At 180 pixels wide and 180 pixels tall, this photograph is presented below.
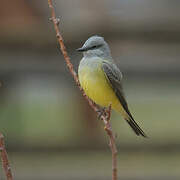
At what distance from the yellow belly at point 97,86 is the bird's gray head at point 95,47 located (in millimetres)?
101

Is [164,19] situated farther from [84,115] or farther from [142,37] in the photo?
[84,115]

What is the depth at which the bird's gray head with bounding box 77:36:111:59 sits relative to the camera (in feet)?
9.07

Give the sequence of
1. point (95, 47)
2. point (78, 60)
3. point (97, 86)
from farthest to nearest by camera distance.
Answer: point (78, 60) < point (97, 86) < point (95, 47)

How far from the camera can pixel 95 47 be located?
2.82 m

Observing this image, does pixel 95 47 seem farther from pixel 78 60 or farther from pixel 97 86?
pixel 78 60

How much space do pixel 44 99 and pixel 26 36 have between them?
223 inches

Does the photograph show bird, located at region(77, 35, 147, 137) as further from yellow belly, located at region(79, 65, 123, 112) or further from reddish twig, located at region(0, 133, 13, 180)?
reddish twig, located at region(0, 133, 13, 180)

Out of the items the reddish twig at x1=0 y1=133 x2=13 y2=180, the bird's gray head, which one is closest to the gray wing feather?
the bird's gray head

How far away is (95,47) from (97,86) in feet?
0.89

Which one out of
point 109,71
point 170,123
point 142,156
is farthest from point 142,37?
point 170,123

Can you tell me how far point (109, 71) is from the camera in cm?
308

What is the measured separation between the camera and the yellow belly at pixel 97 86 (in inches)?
119

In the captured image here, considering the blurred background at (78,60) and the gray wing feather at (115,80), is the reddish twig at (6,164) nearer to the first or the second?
the gray wing feather at (115,80)

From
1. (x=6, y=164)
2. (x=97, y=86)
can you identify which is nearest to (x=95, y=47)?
(x=97, y=86)
